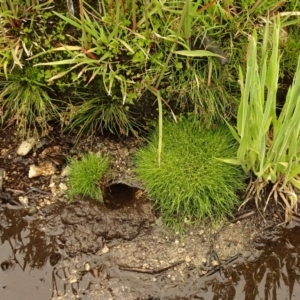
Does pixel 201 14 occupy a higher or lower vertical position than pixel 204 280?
higher

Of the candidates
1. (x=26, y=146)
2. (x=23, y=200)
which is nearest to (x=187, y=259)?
(x=23, y=200)

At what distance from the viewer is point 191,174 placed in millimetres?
1978

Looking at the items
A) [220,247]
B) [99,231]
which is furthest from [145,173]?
[220,247]

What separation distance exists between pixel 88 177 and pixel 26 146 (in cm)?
38

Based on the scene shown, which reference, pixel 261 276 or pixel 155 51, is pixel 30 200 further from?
pixel 261 276

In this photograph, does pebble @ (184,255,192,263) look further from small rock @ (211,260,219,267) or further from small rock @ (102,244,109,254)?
small rock @ (102,244,109,254)

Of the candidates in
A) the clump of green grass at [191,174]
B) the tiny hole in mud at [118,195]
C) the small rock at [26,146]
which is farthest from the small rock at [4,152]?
the clump of green grass at [191,174]

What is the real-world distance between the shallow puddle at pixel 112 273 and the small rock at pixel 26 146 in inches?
14.6

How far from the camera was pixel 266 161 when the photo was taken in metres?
1.87

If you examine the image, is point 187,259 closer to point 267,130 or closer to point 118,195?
point 118,195

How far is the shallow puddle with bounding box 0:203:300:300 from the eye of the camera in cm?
194

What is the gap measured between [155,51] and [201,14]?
247mm

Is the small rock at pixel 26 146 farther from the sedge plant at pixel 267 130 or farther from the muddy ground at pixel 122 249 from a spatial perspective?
the sedge plant at pixel 267 130

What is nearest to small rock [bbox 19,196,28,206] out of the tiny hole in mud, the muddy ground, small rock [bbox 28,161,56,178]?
the muddy ground
